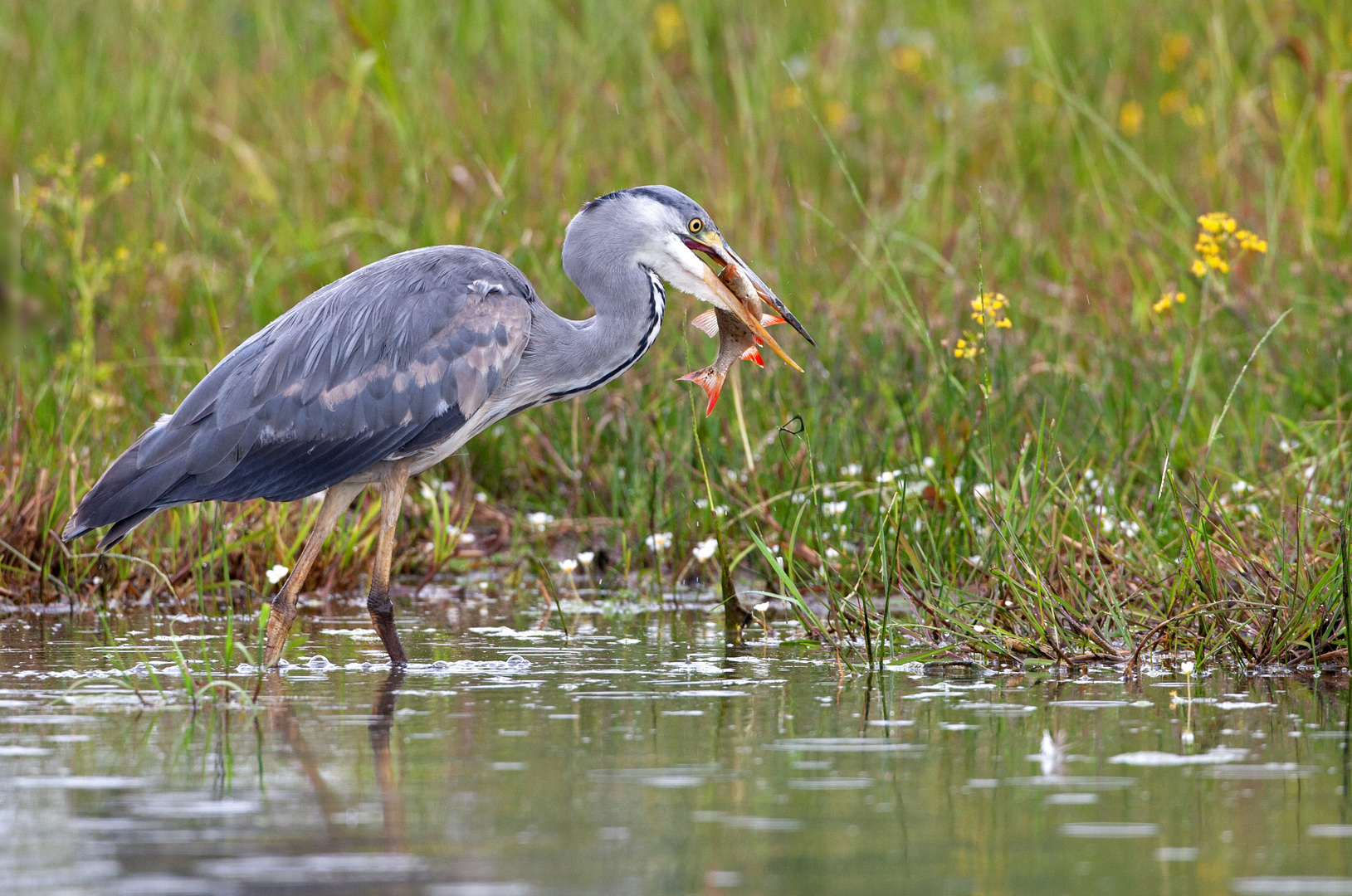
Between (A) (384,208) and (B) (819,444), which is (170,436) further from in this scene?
(A) (384,208)

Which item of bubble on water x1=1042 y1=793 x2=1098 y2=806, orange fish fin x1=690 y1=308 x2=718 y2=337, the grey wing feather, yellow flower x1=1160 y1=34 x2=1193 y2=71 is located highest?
yellow flower x1=1160 y1=34 x2=1193 y2=71

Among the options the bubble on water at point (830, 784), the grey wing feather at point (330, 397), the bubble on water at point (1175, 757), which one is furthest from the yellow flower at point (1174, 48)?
the bubble on water at point (830, 784)

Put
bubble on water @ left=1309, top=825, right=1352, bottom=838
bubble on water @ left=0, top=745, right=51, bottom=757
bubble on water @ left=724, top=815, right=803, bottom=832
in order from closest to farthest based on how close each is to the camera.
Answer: bubble on water @ left=1309, top=825, right=1352, bottom=838, bubble on water @ left=724, top=815, right=803, bottom=832, bubble on water @ left=0, top=745, right=51, bottom=757

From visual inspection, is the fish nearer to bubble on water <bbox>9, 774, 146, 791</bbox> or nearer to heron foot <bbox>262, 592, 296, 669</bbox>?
heron foot <bbox>262, 592, 296, 669</bbox>

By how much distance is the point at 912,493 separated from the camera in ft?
21.2

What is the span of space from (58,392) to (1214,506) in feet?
14.4

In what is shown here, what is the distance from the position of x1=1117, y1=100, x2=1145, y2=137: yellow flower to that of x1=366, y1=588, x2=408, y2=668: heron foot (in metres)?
6.32

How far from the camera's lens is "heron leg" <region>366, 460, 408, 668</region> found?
5465mm

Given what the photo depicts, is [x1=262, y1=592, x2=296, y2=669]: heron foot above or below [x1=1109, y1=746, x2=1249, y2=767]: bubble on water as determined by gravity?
above

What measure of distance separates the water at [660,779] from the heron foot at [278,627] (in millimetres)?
122

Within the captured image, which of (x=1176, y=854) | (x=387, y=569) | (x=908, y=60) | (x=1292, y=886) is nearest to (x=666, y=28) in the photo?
(x=908, y=60)

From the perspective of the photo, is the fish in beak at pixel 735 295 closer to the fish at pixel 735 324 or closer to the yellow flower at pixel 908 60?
the fish at pixel 735 324

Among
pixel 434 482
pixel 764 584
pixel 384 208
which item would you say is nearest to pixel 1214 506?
pixel 764 584

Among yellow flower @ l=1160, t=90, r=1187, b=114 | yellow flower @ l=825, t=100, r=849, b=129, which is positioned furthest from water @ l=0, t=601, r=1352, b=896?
yellow flower @ l=1160, t=90, r=1187, b=114
